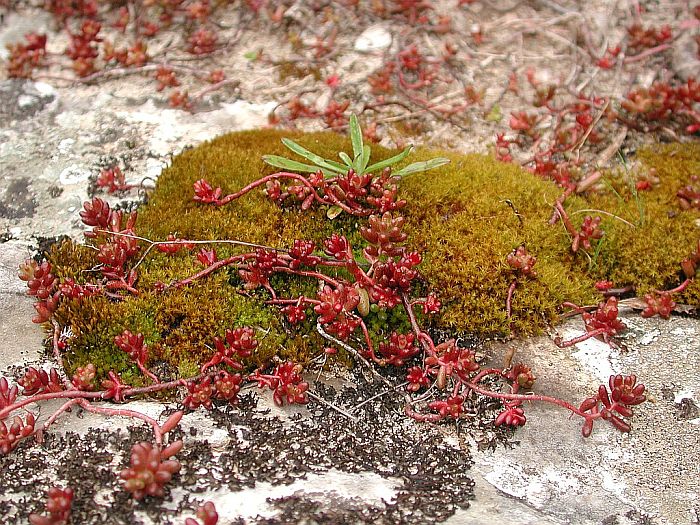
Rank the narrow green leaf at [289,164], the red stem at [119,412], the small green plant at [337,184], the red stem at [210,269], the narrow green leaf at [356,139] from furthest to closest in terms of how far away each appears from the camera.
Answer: the narrow green leaf at [356,139] < the narrow green leaf at [289,164] < the small green plant at [337,184] < the red stem at [210,269] < the red stem at [119,412]

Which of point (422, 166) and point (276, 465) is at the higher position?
point (422, 166)

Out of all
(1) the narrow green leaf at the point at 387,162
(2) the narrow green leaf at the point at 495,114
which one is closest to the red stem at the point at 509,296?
(1) the narrow green leaf at the point at 387,162

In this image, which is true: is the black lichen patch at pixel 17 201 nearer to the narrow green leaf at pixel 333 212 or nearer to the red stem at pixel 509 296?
the narrow green leaf at pixel 333 212

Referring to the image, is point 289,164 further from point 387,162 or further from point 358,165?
point 387,162

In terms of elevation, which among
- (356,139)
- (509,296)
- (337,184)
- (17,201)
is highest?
(356,139)

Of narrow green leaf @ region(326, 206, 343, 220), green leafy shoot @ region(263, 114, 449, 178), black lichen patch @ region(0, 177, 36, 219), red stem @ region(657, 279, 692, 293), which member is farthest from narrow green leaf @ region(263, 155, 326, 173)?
red stem @ region(657, 279, 692, 293)

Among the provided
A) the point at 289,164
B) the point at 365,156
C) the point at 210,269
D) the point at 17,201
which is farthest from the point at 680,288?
the point at 17,201

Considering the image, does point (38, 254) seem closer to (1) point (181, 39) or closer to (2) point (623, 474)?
(1) point (181, 39)
